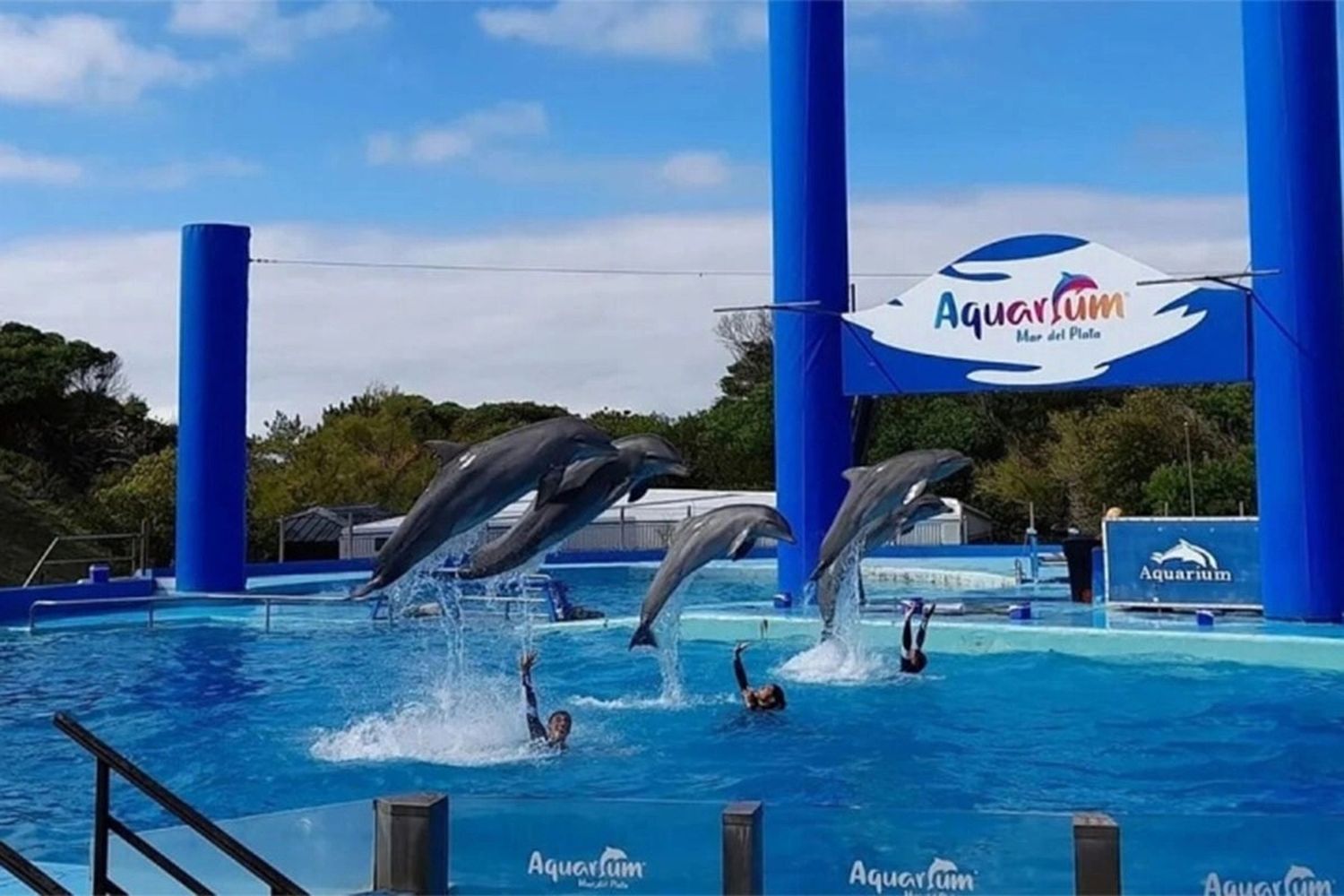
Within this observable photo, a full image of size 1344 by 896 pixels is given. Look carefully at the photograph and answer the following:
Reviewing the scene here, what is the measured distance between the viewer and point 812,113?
53.5 ft

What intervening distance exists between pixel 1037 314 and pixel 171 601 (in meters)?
11.0

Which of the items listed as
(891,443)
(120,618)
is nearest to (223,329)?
(120,618)

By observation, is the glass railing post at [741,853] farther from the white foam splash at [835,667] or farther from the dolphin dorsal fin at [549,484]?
the white foam splash at [835,667]

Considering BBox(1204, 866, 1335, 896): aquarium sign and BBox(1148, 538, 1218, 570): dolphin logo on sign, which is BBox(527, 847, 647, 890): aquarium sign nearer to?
BBox(1204, 866, 1335, 896): aquarium sign

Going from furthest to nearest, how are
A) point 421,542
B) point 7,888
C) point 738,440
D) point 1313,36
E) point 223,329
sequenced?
point 738,440
point 223,329
point 1313,36
point 421,542
point 7,888

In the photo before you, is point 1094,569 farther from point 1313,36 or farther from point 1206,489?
point 1206,489

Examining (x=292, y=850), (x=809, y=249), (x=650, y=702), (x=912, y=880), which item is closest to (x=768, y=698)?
(x=650, y=702)

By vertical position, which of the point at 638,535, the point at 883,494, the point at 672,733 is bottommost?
the point at 672,733

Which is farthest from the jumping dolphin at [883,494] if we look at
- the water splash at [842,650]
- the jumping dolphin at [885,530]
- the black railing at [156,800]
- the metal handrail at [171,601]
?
the black railing at [156,800]

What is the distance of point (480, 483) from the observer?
287 inches

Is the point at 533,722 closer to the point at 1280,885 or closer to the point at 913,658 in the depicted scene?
the point at 913,658

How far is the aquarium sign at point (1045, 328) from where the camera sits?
47.7ft

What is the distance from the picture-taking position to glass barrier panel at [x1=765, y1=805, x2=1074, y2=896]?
14.5 feet

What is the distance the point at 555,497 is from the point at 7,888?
3.37 meters
